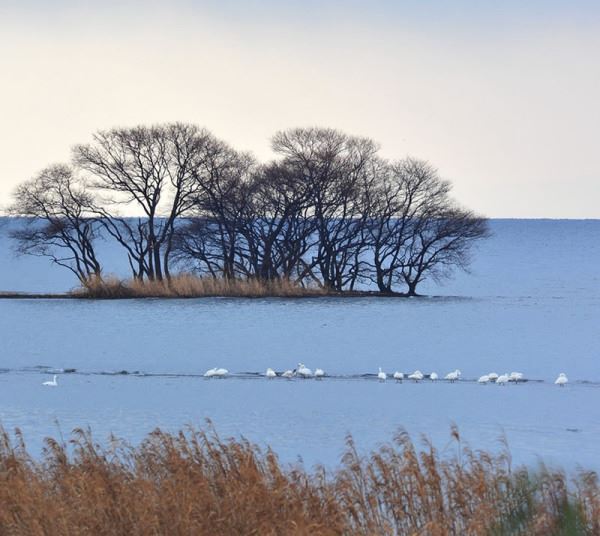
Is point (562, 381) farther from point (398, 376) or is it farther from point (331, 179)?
point (331, 179)

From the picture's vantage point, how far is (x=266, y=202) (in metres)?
56.5

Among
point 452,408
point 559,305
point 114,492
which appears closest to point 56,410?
point 452,408

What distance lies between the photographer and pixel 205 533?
11.4m

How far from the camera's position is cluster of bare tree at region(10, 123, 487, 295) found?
5578cm

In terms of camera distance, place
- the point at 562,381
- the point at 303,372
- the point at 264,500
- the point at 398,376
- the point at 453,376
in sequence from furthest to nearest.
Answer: the point at 303,372 → the point at 453,376 → the point at 398,376 → the point at 562,381 → the point at 264,500

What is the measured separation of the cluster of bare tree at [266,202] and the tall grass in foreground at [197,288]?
0.67 m

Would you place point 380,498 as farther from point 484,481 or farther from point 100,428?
point 100,428

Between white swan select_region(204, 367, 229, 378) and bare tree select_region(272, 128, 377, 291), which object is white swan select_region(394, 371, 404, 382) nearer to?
white swan select_region(204, 367, 229, 378)

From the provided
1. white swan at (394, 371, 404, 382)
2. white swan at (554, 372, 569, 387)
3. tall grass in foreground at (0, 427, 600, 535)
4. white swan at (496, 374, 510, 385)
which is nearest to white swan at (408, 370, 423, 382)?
white swan at (394, 371, 404, 382)


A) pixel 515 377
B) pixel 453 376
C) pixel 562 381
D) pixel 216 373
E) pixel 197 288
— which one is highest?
pixel 197 288

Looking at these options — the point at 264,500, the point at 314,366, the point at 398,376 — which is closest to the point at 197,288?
the point at 314,366

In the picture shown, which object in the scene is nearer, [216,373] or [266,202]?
[216,373]

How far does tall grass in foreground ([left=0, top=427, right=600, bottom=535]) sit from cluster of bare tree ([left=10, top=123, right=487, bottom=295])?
41.8m

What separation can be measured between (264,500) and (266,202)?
44638 millimetres
